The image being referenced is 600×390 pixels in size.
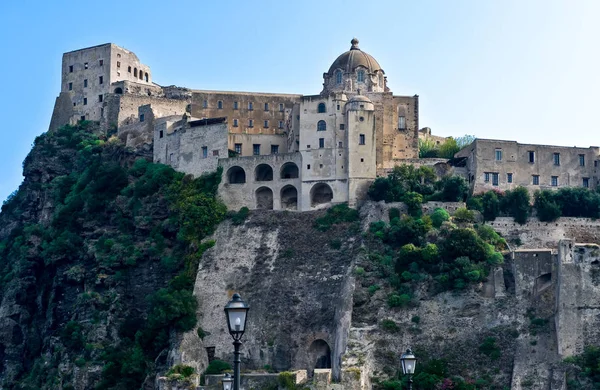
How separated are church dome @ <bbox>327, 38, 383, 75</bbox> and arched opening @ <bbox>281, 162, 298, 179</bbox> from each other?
9492 mm

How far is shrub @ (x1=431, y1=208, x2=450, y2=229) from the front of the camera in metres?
73.2

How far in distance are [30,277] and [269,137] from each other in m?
19.3

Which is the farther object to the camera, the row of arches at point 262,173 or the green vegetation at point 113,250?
the row of arches at point 262,173

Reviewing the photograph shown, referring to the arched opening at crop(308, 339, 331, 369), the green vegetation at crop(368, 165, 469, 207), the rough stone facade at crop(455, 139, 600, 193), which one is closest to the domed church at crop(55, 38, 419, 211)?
the green vegetation at crop(368, 165, 469, 207)

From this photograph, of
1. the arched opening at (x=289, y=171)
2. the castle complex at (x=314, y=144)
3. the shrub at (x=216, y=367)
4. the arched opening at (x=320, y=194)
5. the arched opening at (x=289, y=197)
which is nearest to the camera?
the shrub at (x=216, y=367)

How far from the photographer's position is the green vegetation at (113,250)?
2859 inches

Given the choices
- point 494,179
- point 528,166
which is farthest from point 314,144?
point 528,166

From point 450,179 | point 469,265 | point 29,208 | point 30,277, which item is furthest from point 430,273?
point 29,208

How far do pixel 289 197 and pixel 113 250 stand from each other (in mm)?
12259

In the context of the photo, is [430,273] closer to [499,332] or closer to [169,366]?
[499,332]

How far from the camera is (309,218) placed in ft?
254

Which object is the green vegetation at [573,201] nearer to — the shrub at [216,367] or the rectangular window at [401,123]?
the rectangular window at [401,123]

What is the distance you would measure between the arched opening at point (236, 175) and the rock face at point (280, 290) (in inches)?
144

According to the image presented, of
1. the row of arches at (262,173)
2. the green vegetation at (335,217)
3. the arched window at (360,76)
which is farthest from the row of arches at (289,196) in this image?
the arched window at (360,76)
